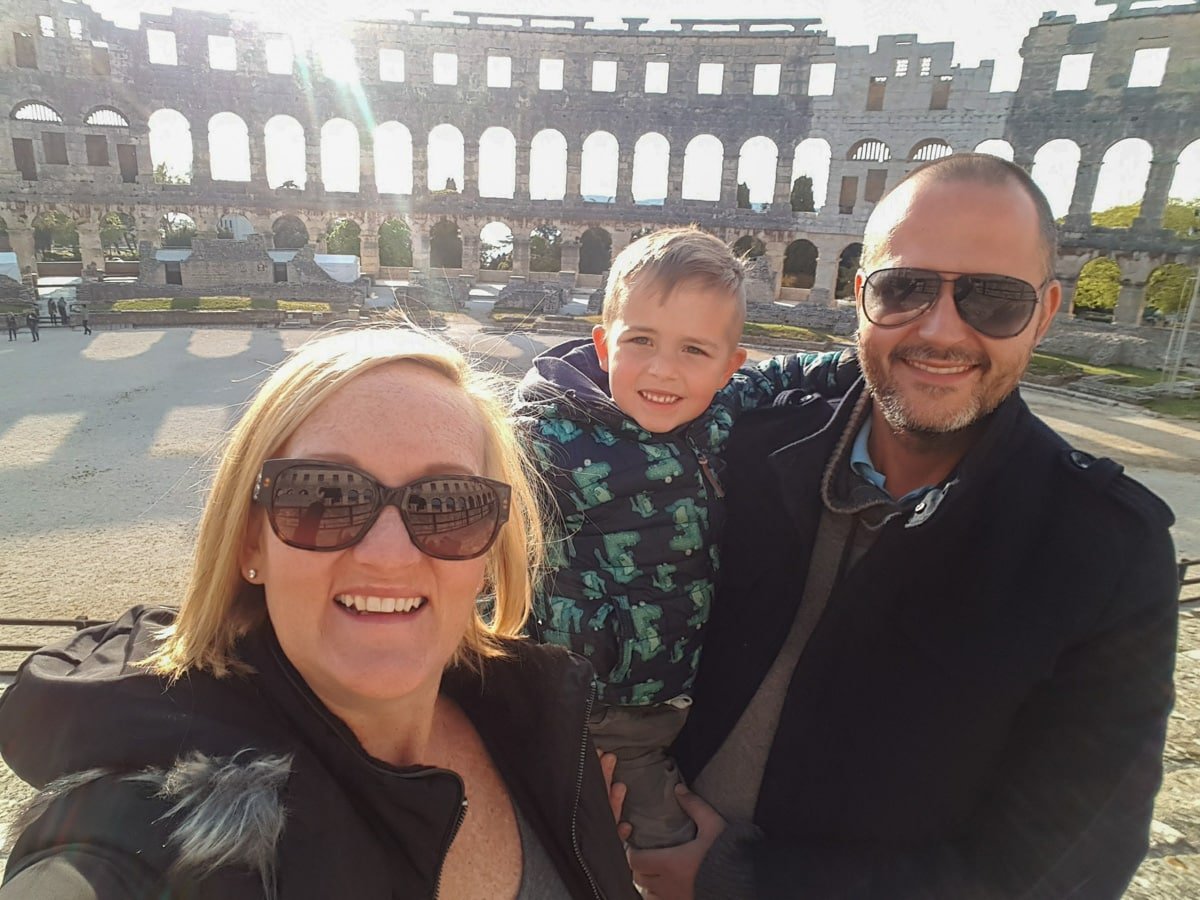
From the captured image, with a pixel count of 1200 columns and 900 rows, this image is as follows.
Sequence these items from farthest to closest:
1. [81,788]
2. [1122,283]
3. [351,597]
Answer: [1122,283] → [351,597] → [81,788]

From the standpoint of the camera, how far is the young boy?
8.27ft

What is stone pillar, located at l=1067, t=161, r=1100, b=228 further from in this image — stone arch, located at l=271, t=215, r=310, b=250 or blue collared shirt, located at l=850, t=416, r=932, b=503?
stone arch, located at l=271, t=215, r=310, b=250

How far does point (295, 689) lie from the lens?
1.40 meters

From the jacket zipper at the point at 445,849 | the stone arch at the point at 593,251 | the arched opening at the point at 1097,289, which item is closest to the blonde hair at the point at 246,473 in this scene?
the jacket zipper at the point at 445,849

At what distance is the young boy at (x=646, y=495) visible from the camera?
2521 millimetres

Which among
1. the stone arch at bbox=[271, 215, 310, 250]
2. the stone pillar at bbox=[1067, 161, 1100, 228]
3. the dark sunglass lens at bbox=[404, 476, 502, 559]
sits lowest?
the dark sunglass lens at bbox=[404, 476, 502, 559]

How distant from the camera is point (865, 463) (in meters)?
2.19

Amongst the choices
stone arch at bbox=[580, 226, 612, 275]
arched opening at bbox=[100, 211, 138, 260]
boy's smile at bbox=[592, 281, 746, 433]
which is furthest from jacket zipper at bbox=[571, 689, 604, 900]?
arched opening at bbox=[100, 211, 138, 260]

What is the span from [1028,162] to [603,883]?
37118 mm

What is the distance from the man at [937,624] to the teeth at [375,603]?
3.74 feet

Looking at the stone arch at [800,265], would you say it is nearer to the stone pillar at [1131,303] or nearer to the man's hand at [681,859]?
the stone pillar at [1131,303]

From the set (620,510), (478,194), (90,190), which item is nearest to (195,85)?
(90,190)

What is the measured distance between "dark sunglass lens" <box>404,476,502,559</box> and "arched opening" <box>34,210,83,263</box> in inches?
1799

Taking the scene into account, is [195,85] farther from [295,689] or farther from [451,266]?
[295,689]
